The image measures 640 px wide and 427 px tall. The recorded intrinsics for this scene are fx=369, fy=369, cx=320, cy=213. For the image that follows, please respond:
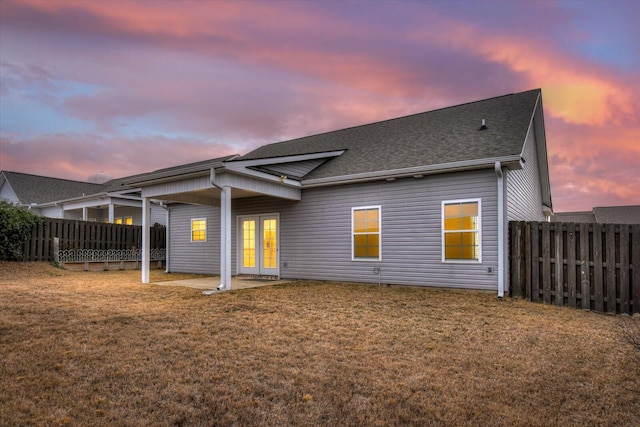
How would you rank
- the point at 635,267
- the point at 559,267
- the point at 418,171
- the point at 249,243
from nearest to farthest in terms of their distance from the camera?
1. the point at 635,267
2. the point at 559,267
3. the point at 418,171
4. the point at 249,243

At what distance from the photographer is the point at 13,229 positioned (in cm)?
1277

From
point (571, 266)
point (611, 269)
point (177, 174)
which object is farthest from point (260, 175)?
point (611, 269)

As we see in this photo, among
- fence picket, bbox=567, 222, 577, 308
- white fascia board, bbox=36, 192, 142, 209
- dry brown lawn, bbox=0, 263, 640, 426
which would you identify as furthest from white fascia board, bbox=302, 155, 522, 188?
white fascia board, bbox=36, 192, 142, 209

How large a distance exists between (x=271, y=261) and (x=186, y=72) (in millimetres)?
7110

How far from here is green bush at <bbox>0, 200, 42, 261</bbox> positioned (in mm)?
12602

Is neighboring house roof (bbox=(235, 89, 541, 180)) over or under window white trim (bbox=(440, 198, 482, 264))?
over

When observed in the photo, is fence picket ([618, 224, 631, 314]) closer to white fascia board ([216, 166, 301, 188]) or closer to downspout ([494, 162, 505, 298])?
downspout ([494, 162, 505, 298])

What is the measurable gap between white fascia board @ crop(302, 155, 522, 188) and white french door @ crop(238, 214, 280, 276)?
2058 millimetres

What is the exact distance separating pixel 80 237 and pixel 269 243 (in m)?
8.73

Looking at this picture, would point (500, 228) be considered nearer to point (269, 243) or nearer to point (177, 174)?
point (269, 243)

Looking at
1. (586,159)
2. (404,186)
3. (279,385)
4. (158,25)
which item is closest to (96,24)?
(158,25)

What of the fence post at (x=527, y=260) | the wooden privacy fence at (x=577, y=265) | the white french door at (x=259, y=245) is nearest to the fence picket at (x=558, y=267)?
the wooden privacy fence at (x=577, y=265)

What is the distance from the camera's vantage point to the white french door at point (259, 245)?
12109 millimetres

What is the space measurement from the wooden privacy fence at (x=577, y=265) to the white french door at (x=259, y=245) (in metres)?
6.95
